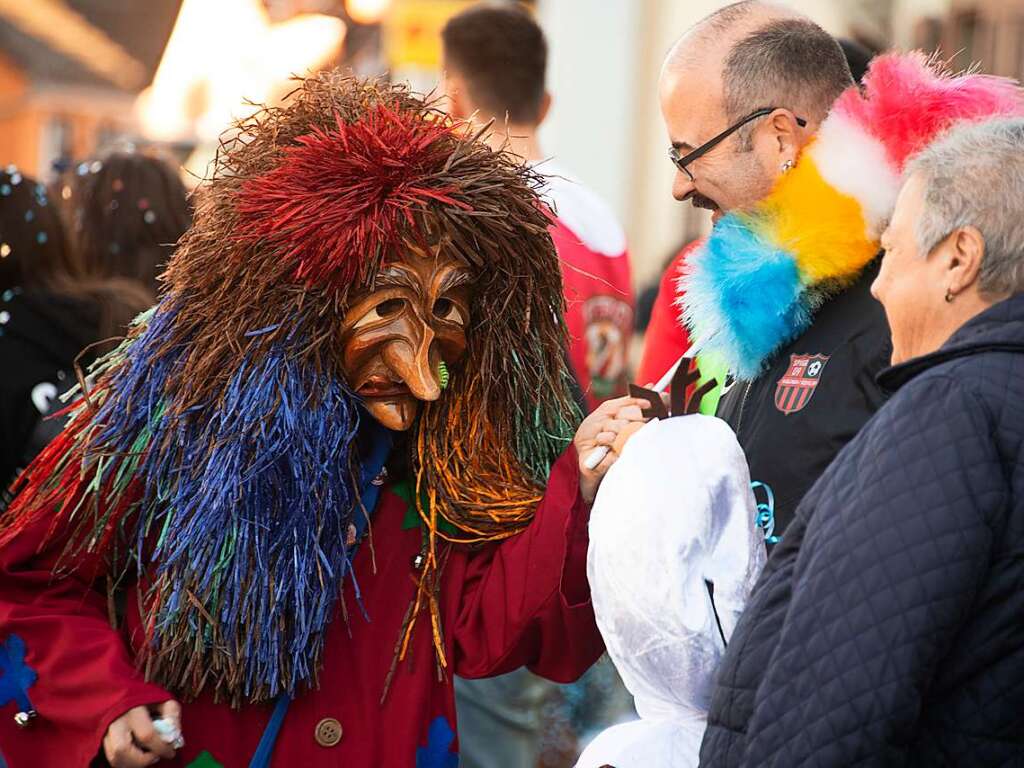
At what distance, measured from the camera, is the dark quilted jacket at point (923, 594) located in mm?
1742

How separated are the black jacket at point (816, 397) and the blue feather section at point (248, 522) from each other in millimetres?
709

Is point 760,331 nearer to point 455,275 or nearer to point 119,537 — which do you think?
point 455,275

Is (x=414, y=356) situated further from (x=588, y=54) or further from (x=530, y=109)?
(x=588, y=54)

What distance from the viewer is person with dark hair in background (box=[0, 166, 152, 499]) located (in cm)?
348

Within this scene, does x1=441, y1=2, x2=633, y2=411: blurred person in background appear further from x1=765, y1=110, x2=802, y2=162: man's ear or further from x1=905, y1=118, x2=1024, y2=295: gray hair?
x1=905, y1=118, x2=1024, y2=295: gray hair

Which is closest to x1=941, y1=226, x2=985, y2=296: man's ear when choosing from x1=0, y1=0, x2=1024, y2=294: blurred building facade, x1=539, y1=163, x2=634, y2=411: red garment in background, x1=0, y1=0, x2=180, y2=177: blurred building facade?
x1=539, y1=163, x2=634, y2=411: red garment in background

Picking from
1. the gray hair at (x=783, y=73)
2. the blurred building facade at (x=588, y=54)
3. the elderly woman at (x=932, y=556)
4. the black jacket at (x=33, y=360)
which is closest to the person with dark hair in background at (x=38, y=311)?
the black jacket at (x=33, y=360)

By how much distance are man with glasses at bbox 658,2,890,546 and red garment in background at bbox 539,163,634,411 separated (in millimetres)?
958

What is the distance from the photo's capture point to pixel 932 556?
1.74m

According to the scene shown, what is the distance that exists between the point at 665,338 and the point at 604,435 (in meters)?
1.12

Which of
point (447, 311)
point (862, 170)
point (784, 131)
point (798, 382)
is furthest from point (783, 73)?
point (447, 311)

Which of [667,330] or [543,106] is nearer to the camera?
[667,330]

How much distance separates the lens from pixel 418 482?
2482 mm

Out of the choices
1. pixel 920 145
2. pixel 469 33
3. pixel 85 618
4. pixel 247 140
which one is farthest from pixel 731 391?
pixel 469 33
